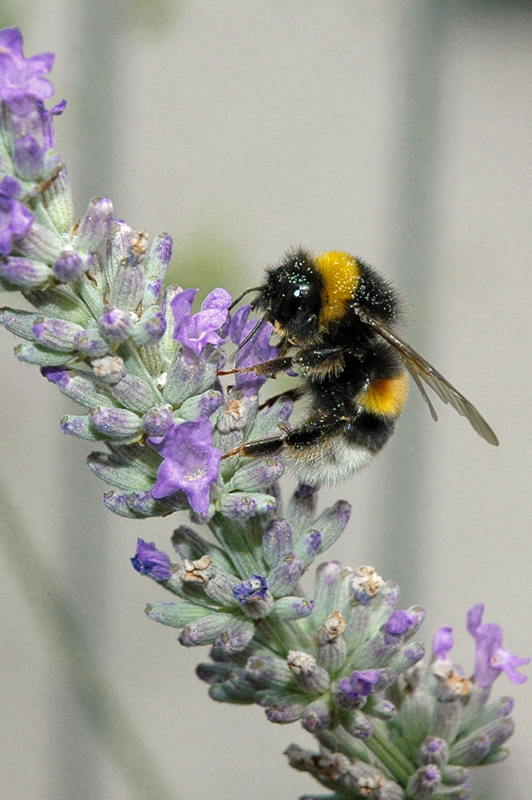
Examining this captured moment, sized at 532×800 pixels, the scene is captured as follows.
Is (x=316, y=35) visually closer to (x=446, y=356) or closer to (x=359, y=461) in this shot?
(x=446, y=356)

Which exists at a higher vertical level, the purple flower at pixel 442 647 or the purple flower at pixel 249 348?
the purple flower at pixel 249 348

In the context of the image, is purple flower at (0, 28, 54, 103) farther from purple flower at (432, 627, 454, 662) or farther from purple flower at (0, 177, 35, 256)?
purple flower at (432, 627, 454, 662)

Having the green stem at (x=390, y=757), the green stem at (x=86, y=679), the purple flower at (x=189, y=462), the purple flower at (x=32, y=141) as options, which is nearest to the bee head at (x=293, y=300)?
the purple flower at (x=189, y=462)

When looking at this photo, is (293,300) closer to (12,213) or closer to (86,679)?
(12,213)

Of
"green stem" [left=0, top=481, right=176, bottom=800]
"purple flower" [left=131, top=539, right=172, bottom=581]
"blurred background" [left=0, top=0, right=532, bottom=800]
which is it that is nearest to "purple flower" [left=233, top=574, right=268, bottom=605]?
"purple flower" [left=131, top=539, right=172, bottom=581]

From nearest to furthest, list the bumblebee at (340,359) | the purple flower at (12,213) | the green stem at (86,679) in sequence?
the purple flower at (12,213) → the bumblebee at (340,359) → the green stem at (86,679)

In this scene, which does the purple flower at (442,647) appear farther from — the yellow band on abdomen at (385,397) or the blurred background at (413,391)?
the blurred background at (413,391)
